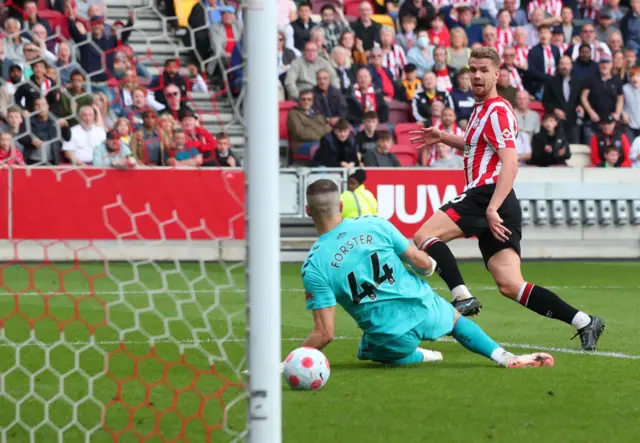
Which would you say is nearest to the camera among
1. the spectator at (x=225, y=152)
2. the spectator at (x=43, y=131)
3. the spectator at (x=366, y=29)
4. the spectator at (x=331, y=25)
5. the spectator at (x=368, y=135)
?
the spectator at (x=43, y=131)

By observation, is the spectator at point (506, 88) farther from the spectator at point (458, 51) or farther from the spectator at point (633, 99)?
the spectator at point (633, 99)

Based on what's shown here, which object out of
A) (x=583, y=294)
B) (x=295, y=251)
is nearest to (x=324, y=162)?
(x=295, y=251)

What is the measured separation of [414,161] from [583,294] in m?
5.92

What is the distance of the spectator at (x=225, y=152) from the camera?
5.77m

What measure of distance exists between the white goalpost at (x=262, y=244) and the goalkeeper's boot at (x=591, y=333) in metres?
3.67

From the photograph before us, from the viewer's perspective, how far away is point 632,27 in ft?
66.2

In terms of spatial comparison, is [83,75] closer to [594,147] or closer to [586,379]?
[586,379]

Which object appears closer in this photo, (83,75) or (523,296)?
(83,75)

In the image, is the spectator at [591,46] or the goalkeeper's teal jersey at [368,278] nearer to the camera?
A: the goalkeeper's teal jersey at [368,278]

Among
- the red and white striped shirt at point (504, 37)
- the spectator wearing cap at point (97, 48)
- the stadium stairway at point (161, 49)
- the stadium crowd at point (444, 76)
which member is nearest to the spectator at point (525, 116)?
the stadium crowd at point (444, 76)

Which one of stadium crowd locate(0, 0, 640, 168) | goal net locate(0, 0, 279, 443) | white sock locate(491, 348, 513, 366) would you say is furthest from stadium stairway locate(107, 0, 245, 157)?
stadium crowd locate(0, 0, 640, 168)

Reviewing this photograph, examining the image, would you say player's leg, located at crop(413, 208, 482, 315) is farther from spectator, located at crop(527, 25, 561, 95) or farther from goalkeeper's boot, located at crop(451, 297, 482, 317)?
spectator, located at crop(527, 25, 561, 95)

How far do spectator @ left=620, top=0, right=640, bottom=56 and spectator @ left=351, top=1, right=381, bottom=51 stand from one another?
4616 mm

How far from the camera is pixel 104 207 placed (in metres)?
13.7
